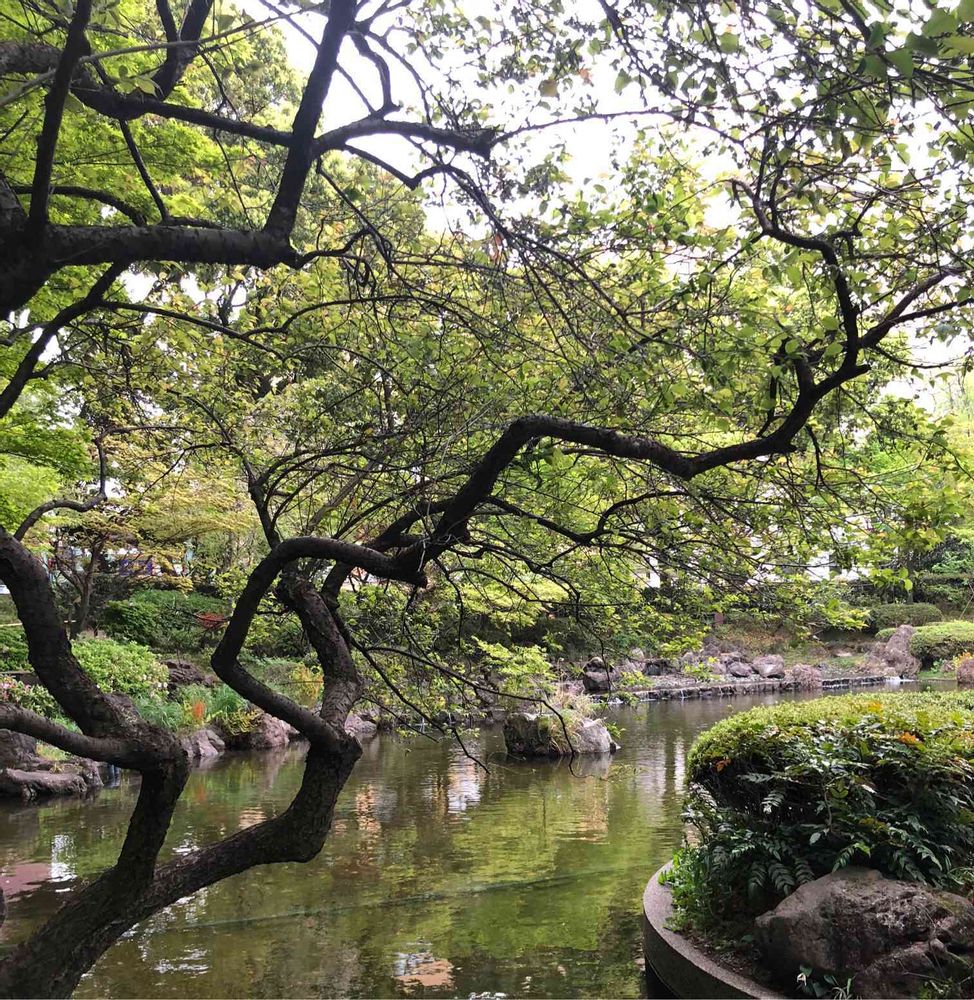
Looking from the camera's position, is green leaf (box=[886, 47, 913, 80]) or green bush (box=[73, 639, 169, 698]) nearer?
green leaf (box=[886, 47, 913, 80])

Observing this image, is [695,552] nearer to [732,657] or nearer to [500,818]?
[500,818]

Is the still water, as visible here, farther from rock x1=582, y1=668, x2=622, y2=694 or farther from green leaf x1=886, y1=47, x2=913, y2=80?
rock x1=582, y1=668, x2=622, y2=694

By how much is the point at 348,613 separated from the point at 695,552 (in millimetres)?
3860

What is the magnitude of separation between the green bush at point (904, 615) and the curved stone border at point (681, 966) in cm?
2879

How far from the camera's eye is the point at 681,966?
445 cm

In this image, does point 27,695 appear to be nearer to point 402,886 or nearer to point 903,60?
point 402,886

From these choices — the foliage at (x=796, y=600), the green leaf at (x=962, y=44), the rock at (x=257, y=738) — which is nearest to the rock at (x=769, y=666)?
the rock at (x=257, y=738)

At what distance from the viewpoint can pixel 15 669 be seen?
539 inches

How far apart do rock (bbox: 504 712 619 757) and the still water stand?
718 mm

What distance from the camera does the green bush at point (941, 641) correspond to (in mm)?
26703

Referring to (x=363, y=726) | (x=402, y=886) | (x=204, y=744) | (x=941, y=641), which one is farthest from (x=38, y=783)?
(x=941, y=641)

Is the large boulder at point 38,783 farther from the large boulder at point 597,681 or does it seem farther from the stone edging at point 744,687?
the stone edging at point 744,687

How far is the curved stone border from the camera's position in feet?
13.3

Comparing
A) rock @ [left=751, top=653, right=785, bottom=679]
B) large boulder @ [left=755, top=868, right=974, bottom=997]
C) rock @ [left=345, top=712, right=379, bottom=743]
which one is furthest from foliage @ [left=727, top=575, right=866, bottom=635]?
rock @ [left=751, top=653, right=785, bottom=679]
